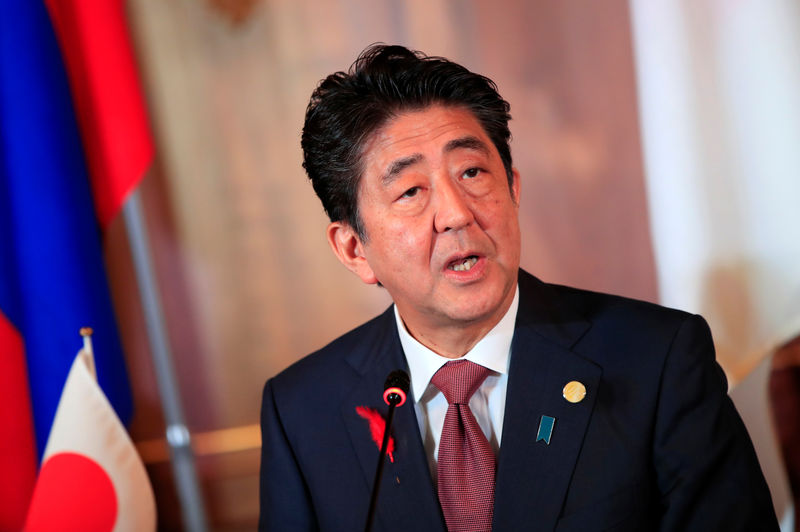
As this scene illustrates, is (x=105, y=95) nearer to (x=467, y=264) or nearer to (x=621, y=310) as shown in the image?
(x=467, y=264)

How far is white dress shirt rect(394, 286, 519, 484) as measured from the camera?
61.5 inches

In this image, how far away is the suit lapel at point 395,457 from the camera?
149cm

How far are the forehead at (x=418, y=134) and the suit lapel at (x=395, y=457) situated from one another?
1.38 ft

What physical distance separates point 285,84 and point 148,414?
1.29m

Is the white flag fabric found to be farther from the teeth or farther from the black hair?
the teeth

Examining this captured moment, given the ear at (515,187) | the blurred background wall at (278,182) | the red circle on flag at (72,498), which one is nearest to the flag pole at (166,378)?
the blurred background wall at (278,182)

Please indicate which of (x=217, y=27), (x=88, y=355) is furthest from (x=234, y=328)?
(x=217, y=27)

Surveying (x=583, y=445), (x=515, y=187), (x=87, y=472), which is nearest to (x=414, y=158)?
(x=515, y=187)

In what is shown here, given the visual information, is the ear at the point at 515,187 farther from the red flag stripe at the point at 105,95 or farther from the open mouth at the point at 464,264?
the red flag stripe at the point at 105,95

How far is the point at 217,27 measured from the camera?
2715mm

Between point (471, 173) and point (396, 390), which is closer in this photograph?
point (396, 390)

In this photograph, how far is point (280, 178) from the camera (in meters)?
2.75

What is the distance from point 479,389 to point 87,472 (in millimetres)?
1215

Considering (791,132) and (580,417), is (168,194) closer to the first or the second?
(580,417)
